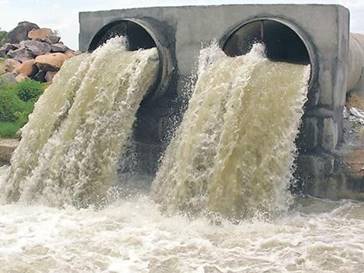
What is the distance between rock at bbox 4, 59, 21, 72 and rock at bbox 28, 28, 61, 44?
177cm

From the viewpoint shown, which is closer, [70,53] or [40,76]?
[40,76]

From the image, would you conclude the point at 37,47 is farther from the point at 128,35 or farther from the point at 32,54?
the point at 128,35

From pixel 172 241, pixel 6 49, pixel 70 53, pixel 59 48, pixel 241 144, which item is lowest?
pixel 172 241

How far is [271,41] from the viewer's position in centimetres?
850

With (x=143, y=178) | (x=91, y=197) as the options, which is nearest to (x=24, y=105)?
(x=143, y=178)

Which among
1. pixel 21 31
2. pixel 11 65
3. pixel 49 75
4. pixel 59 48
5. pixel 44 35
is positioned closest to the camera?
pixel 49 75

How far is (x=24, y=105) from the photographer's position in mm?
11734

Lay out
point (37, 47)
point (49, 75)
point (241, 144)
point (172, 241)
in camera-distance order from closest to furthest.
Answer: point (172, 241) < point (241, 144) < point (49, 75) < point (37, 47)

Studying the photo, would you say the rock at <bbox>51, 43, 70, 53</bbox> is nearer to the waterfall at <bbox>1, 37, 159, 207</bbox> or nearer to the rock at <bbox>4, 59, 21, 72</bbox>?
the rock at <bbox>4, 59, 21, 72</bbox>

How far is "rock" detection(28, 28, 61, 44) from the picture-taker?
1762 cm

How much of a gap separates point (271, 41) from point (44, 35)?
1148cm

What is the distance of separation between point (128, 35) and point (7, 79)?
17.1 ft

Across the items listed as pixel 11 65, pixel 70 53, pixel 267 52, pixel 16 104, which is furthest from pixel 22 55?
pixel 267 52

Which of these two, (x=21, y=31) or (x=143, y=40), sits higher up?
(x=21, y=31)
